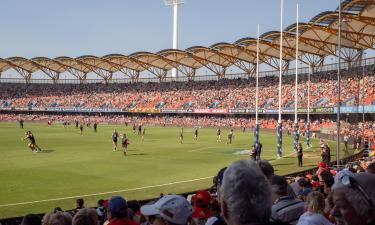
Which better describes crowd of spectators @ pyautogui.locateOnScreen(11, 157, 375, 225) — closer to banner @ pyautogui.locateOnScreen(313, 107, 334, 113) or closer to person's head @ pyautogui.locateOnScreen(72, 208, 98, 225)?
person's head @ pyautogui.locateOnScreen(72, 208, 98, 225)

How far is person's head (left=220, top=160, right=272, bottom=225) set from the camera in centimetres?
288

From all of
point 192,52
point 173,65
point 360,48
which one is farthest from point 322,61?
point 173,65

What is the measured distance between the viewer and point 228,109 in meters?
88.8

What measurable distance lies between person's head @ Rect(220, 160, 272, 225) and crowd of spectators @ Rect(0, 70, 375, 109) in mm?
59458

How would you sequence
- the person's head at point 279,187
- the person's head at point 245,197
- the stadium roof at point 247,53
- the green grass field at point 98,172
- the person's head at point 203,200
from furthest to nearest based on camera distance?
1. the stadium roof at point 247,53
2. the green grass field at point 98,172
3. the person's head at point 203,200
4. the person's head at point 279,187
5. the person's head at point 245,197

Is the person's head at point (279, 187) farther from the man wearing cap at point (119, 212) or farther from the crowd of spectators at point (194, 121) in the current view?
the crowd of spectators at point (194, 121)

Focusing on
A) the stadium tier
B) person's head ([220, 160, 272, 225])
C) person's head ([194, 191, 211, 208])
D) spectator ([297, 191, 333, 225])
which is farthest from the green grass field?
the stadium tier

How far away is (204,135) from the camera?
202 ft

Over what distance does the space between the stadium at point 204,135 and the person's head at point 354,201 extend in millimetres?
10

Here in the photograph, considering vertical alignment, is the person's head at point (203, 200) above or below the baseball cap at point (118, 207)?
below

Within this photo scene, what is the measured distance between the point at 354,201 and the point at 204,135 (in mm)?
58336

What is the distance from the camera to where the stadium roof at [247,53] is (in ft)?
181

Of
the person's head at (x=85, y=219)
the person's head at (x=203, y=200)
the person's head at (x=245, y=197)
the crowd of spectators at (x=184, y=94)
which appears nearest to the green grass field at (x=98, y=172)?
the person's head at (x=203, y=200)

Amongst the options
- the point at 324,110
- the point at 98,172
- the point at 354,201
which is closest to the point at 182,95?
the point at 324,110
